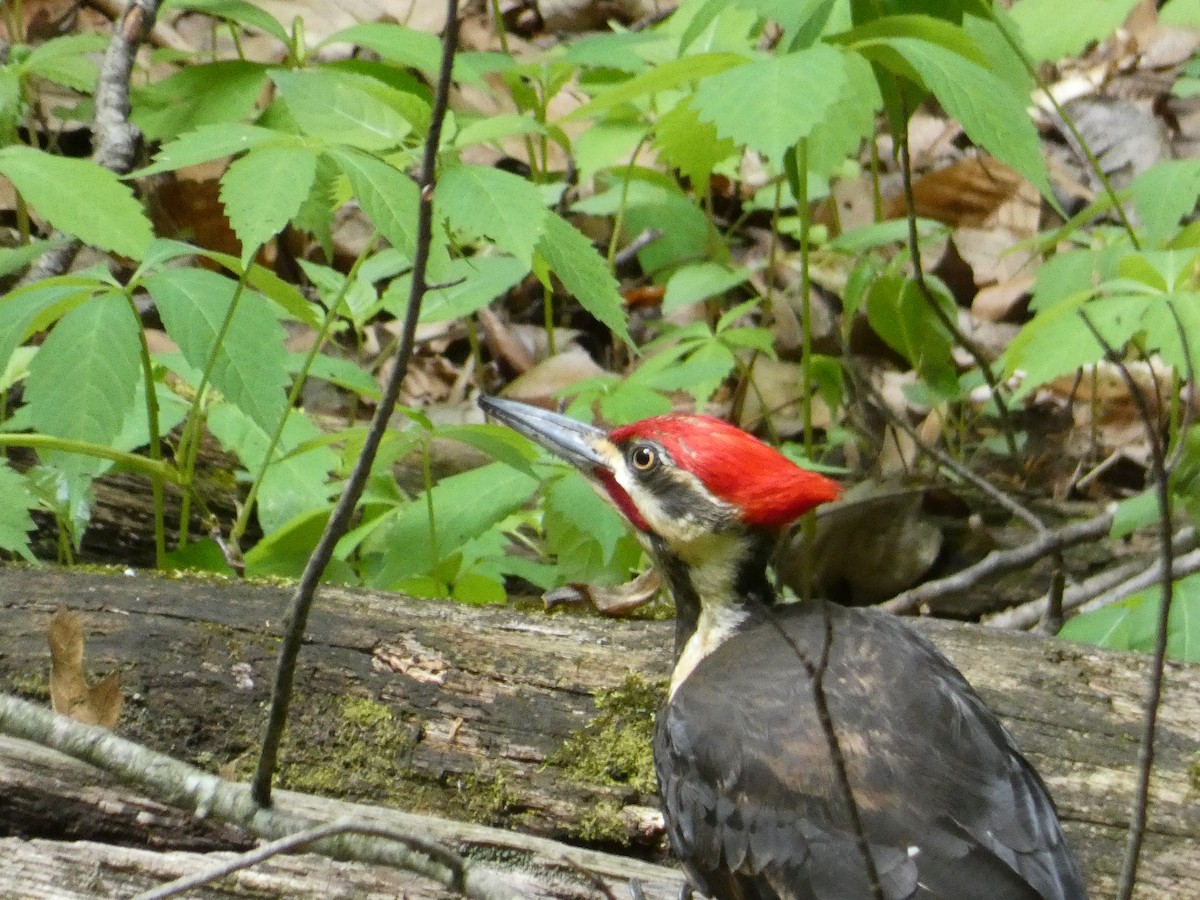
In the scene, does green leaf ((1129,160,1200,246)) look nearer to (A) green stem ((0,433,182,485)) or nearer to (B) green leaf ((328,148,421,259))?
(B) green leaf ((328,148,421,259))

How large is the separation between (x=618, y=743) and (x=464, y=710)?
28cm

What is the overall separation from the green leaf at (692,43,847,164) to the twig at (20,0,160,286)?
1.66m

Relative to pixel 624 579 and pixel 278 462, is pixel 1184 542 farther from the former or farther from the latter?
pixel 278 462

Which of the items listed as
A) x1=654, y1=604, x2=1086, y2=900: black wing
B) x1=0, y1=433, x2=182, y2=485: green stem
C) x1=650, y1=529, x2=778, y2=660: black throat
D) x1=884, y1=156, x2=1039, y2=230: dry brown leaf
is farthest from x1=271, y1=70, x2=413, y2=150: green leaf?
x1=884, y1=156, x2=1039, y2=230: dry brown leaf

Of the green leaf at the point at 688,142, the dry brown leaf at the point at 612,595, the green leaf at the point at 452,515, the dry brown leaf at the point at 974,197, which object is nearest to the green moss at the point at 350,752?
the green leaf at the point at 452,515

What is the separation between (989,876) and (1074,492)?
265cm

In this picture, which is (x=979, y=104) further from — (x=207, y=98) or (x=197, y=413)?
(x=207, y=98)

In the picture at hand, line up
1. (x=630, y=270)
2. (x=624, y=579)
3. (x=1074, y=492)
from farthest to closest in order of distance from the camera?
(x=630, y=270)
(x=1074, y=492)
(x=624, y=579)

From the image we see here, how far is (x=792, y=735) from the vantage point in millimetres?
1975

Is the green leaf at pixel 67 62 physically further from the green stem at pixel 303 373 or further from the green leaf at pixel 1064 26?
the green leaf at pixel 1064 26

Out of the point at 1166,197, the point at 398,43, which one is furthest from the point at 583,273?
the point at 1166,197

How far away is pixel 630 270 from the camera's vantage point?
530cm

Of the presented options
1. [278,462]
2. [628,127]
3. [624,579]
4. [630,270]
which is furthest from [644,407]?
[630,270]

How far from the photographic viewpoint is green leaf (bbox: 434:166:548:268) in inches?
67.0
